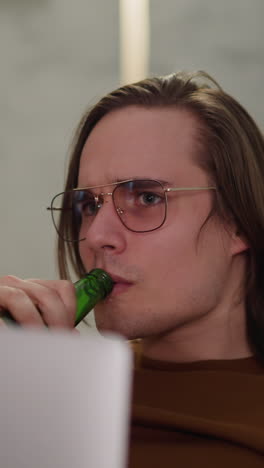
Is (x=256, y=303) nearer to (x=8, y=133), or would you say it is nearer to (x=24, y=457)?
(x=24, y=457)

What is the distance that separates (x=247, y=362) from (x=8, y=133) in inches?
49.2

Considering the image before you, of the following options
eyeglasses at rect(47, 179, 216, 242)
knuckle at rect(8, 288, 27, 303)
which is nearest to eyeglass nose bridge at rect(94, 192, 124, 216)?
eyeglasses at rect(47, 179, 216, 242)

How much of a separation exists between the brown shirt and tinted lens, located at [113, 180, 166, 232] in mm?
286

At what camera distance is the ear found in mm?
1166

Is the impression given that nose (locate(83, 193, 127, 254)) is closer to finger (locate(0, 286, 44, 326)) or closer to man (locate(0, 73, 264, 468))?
man (locate(0, 73, 264, 468))

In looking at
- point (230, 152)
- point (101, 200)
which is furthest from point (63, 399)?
point (230, 152)

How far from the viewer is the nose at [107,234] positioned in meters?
1.05

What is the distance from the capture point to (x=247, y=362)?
3.48 ft

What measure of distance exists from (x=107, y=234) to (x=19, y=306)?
1.08ft

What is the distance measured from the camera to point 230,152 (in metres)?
1.19

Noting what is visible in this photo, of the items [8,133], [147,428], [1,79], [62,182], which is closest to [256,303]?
[147,428]

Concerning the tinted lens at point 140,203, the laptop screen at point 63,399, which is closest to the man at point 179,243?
the tinted lens at point 140,203

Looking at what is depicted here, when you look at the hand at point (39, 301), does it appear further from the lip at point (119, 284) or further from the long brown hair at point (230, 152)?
the long brown hair at point (230, 152)

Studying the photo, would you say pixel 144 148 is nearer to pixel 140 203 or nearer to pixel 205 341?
pixel 140 203
